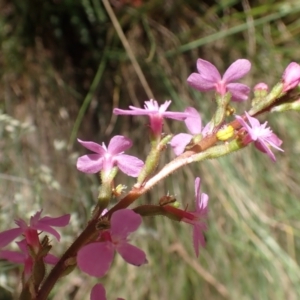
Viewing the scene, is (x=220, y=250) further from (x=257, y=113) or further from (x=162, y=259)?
(x=257, y=113)

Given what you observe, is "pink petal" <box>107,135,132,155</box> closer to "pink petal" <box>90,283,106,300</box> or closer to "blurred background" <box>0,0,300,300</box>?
"pink petal" <box>90,283,106,300</box>

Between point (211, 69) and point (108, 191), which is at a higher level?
point (211, 69)

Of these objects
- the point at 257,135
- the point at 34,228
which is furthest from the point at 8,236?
the point at 257,135

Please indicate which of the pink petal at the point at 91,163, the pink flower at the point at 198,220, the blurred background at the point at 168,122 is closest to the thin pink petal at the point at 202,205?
the pink flower at the point at 198,220

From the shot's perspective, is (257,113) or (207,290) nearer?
(257,113)

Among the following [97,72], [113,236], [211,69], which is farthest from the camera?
[97,72]

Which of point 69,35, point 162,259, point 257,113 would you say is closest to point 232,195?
point 162,259
